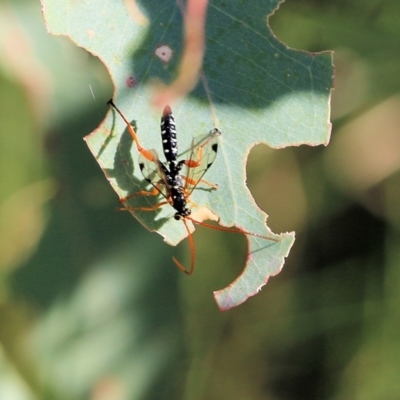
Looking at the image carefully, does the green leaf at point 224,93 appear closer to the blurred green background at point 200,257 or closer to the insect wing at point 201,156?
the insect wing at point 201,156

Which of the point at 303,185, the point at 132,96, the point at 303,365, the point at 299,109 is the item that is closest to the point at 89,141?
the point at 132,96

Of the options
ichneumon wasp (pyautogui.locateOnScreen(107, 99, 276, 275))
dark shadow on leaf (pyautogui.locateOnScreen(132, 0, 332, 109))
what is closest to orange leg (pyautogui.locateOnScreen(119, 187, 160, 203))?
ichneumon wasp (pyautogui.locateOnScreen(107, 99, 276, 275))

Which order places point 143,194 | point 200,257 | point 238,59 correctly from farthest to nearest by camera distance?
point 200,257 → point 143,194 → point 238,59

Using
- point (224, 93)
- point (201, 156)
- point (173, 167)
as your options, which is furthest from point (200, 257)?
point (224, 93)

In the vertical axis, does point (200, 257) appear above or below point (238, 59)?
below

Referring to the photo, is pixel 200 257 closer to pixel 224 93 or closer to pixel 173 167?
pixel 173 167

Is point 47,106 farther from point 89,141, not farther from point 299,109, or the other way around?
point 299,109
